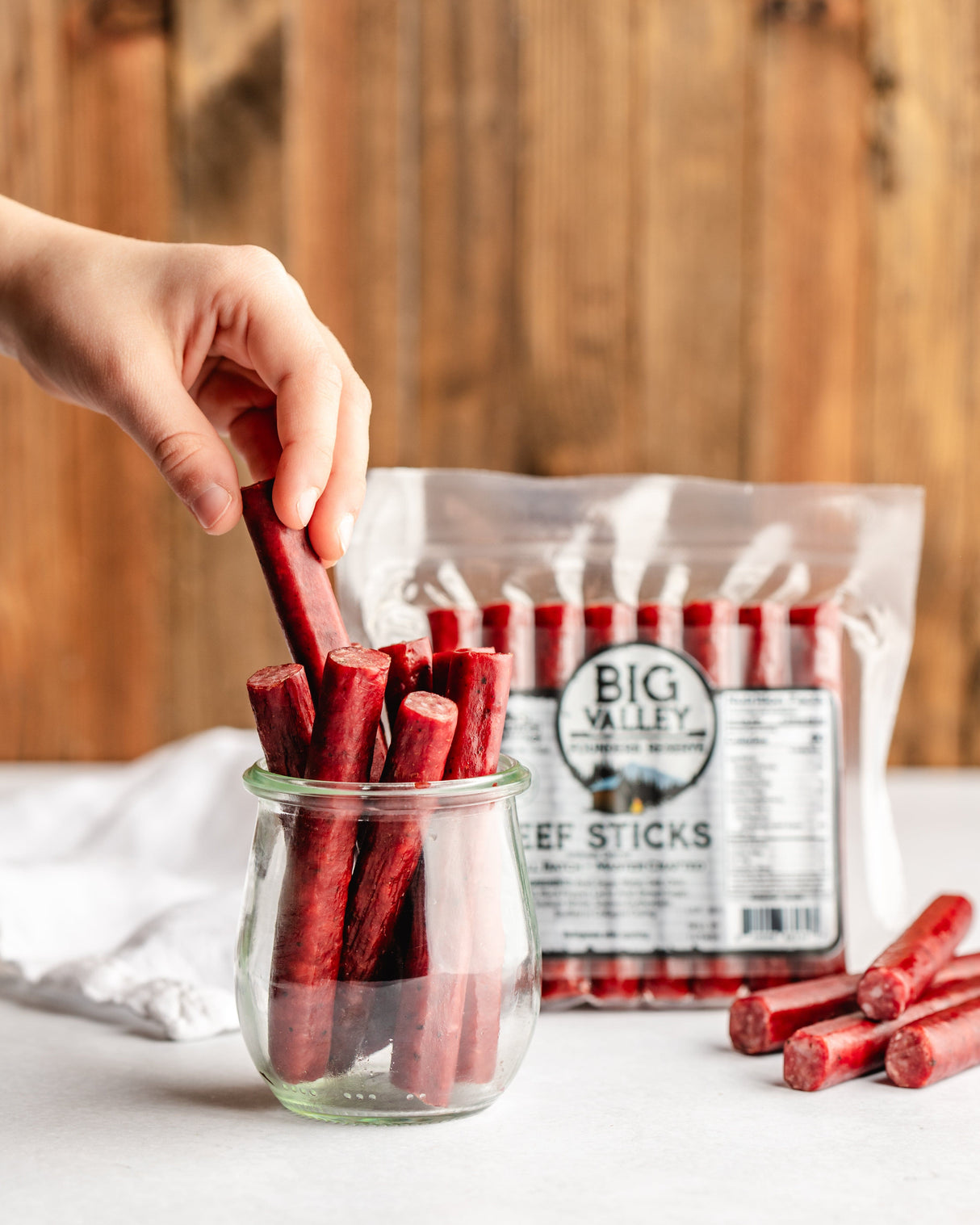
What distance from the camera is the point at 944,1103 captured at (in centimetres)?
65

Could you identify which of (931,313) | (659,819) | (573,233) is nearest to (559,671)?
(659,819)

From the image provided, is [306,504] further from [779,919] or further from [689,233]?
[689,233]

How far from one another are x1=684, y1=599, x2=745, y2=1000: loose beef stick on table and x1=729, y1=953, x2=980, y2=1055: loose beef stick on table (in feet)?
0.25

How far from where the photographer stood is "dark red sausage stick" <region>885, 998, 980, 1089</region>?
656 mm

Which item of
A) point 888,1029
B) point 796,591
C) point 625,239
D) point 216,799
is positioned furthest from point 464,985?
point 625,239

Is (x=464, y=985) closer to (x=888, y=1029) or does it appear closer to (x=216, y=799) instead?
(x=888, y=1029)

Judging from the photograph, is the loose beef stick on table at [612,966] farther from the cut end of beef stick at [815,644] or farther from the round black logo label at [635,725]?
the cut end of beef stick at [815,644]

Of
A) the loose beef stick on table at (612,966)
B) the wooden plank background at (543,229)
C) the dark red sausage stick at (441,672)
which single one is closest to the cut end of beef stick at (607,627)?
the loose beef stick on table at (612,966)

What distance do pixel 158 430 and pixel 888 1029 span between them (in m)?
0.53

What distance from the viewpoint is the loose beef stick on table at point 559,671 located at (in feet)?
2.66

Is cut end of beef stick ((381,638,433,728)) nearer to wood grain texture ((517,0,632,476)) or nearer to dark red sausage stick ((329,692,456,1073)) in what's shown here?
dark red sausage stick ((329,692,456,1073))

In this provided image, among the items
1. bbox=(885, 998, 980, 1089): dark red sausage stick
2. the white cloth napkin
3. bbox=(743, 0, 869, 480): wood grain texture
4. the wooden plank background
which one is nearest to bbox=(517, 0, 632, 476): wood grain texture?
the wooden plank background

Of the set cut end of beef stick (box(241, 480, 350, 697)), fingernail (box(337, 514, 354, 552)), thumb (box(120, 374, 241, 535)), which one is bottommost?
cut end of beef stick (box(241, 480, 350, 697))

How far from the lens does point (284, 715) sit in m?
0.59
